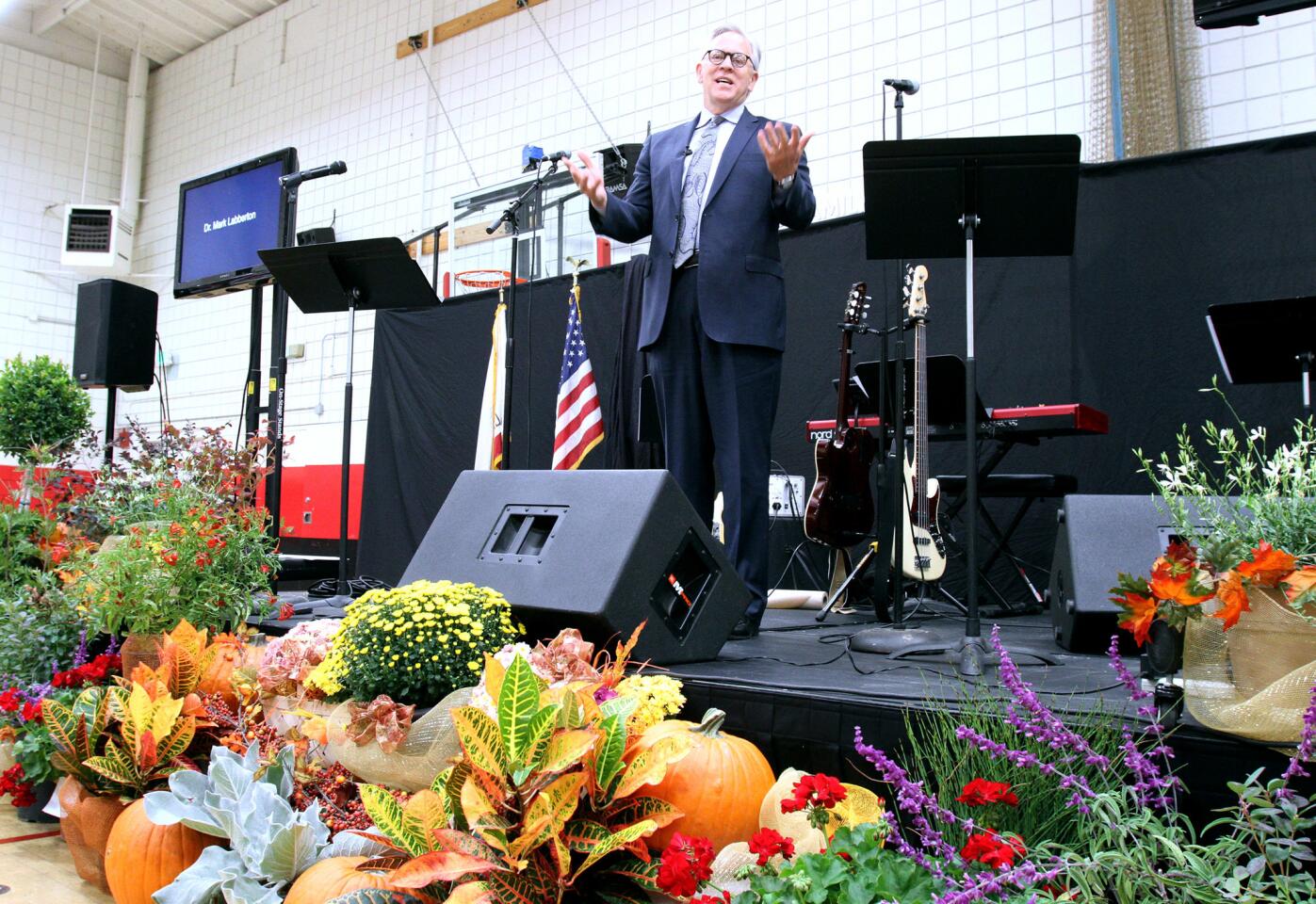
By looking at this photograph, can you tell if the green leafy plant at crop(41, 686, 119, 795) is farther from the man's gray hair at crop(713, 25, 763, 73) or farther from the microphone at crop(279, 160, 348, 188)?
the microphone at crop(279, 160, 348, 188)

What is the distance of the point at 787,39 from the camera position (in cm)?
589

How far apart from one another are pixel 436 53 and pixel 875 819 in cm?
759

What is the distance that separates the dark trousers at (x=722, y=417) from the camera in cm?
256

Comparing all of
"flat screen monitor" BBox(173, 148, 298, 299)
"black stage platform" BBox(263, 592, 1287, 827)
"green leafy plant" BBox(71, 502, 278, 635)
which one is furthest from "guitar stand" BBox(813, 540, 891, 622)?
"flat screen monitor" BBox(173, 148, 298, 299)

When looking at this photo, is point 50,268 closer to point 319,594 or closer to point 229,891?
point 319,594

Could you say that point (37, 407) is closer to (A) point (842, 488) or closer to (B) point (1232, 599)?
(A) point (842, 488)

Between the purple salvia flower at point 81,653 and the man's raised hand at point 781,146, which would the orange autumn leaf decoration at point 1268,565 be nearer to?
the man's raised hand at point 781,146

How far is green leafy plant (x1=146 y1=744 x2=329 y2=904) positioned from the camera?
58.6 inches

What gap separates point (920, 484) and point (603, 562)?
141cm

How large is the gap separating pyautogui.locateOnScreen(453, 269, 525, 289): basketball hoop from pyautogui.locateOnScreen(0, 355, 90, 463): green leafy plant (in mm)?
2395

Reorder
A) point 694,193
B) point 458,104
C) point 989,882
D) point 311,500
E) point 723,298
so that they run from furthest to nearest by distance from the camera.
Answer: point 311,500, point 458,104, point 694,193, point 723,298, point 989,882

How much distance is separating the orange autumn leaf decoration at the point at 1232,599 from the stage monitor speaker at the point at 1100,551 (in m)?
1.04

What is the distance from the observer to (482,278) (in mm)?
7016

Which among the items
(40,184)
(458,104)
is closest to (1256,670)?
(458,104)
